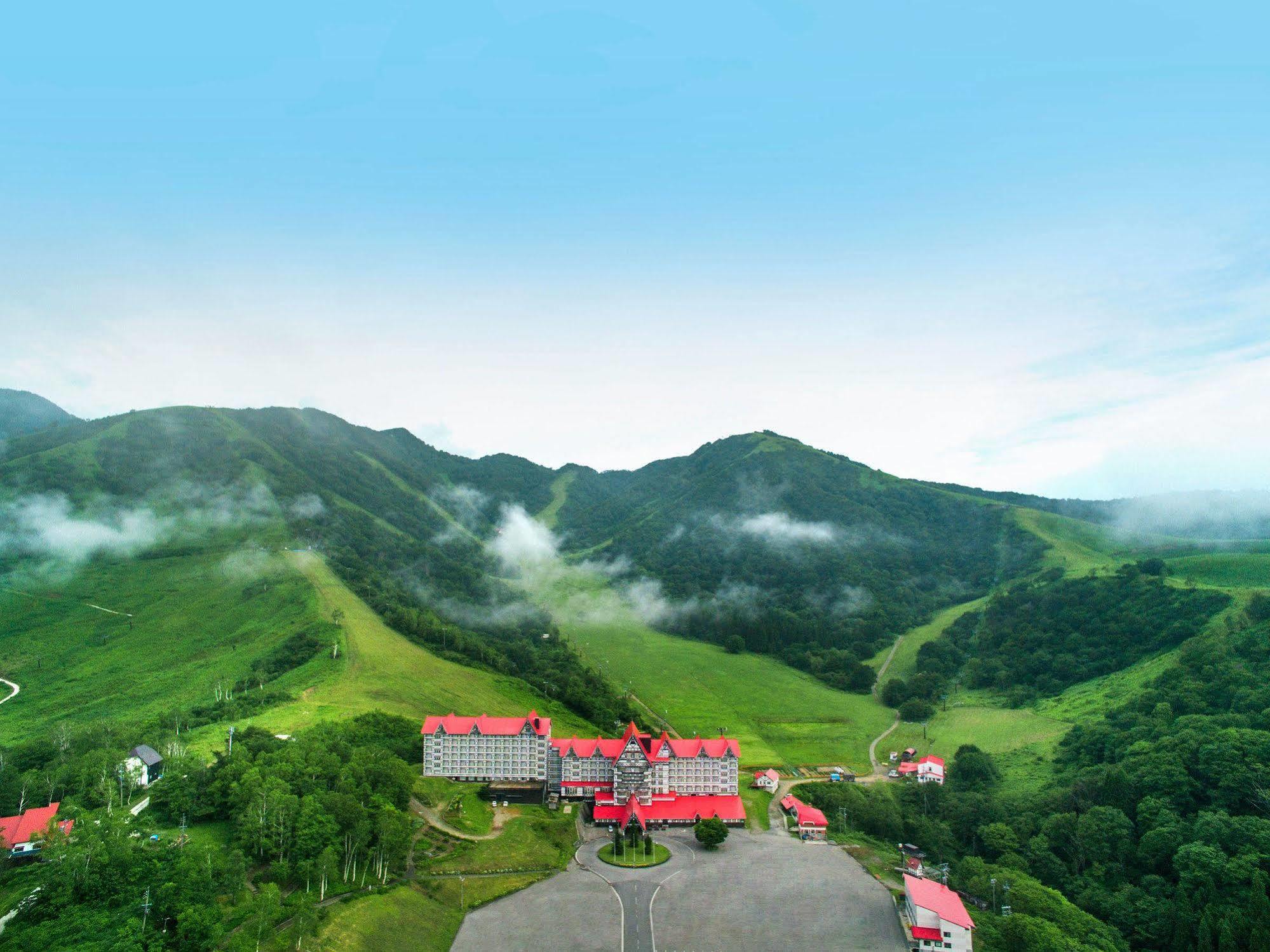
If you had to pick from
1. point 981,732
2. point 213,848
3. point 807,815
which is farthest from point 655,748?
point 981,732

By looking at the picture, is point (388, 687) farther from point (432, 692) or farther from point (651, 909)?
point (651, 909)

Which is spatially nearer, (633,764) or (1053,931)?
(1053,931)

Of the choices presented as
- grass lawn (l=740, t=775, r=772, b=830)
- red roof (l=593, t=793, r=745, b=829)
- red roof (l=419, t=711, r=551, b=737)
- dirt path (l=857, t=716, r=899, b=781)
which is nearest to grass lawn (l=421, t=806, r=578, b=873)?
red roof (l=593, t=793, r=745, b=829)

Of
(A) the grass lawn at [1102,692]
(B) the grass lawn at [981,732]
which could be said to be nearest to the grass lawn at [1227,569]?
(A) the grass lawn at [1102,692]

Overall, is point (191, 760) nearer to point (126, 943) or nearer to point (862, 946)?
point (126, 943)

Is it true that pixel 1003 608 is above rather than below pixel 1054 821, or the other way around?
above

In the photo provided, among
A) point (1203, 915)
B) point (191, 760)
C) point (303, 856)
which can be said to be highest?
point (191, 760)

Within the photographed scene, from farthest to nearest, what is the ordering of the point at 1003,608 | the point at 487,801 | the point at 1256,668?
1. the point at 1003,608
2. the point at 1256,668
3. the point at 487,801

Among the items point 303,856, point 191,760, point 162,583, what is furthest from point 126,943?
point 162,583
